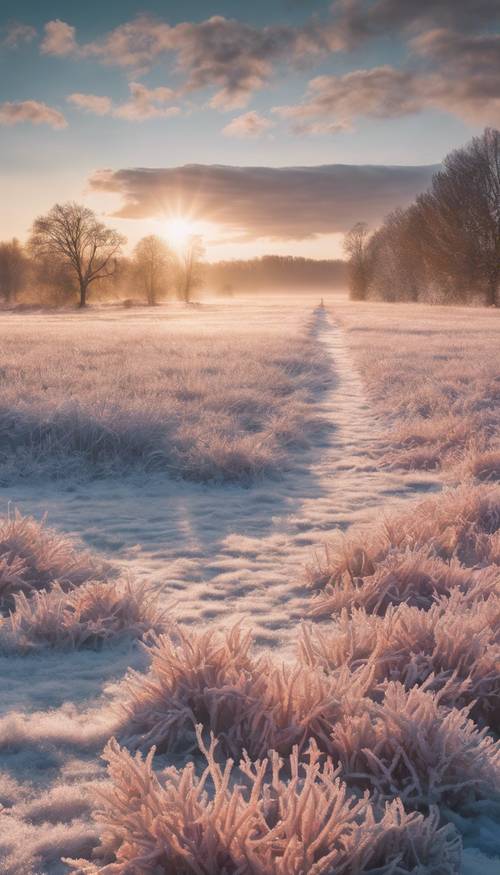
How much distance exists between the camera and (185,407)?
314 inches

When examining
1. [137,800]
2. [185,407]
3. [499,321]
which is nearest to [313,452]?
[185,407]

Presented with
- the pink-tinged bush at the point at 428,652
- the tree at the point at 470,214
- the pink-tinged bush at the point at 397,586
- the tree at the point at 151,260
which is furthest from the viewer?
the tree at the point at 151,260

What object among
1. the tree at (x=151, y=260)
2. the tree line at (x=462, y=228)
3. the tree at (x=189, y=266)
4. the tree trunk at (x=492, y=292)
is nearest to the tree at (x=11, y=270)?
the tree at (x=151, y=260)

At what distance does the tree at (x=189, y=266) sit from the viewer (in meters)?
70.8

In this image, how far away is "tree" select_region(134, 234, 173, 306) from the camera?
222 feet

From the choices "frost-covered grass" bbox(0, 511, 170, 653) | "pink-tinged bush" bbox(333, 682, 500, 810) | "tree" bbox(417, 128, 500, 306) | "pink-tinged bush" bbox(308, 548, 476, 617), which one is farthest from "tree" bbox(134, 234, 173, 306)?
"pink-tinged bush" bbox(333, 682, 500, 810)

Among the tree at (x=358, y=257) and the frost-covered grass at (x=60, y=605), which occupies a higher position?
the tree at (x=358, y=257)

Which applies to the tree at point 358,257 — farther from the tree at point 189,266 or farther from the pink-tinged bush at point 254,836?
the pink-tinged bush at point 254,836

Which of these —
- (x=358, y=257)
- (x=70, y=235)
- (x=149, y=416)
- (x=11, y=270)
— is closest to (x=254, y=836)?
(x=149, y=416)

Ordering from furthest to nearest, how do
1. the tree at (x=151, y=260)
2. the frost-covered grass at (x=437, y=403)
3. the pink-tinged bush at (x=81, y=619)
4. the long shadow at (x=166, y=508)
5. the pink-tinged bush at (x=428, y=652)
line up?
the tree at (x=151, y=260)
the frost-covered grass at (x=437, y=403)
the long shadow at (x=166, y=508)
the pink-tinged bush at (x=81, y=619)
the pink-tinged bush at (x=428, y=652)

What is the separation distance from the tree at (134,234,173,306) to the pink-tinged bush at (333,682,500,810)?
68.2 metres

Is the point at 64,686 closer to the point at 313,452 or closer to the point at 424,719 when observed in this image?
the point at 424,719

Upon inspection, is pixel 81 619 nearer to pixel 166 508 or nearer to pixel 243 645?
pixel 243 645

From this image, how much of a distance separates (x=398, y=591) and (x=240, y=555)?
1222 mm
